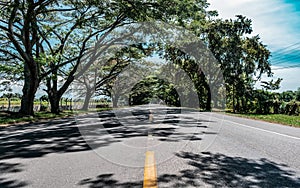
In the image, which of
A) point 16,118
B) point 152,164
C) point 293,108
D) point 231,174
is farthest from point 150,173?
point 293,108

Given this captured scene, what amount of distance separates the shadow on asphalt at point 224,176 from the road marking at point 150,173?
79 millimetres

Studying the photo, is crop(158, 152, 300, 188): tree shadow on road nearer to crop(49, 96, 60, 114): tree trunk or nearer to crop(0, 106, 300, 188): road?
crop(0, 106, 300, 188): road

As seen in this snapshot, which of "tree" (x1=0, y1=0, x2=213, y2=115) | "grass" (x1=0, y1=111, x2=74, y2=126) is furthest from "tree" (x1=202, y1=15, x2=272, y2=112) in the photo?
"grass" (x1=0, y1=111, x2=74, y2=126)

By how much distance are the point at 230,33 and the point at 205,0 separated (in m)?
16.2

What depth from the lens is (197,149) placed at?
568 cm

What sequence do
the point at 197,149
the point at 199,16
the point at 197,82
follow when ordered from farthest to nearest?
the point at 197,82 < the point at 199,16 < the point at 197,149

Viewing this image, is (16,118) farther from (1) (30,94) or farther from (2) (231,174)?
(2) (231,174)

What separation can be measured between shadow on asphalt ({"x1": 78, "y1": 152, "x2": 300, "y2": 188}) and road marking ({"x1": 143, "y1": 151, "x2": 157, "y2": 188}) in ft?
0.26

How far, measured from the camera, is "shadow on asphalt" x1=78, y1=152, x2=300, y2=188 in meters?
3.41

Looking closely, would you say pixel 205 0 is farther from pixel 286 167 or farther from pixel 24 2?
pixel 286 167

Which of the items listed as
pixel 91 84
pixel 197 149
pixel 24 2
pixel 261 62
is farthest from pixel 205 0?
pixel 91 84

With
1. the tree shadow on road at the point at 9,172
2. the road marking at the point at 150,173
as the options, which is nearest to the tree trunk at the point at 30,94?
the tree shadow on road at the point at 9,172

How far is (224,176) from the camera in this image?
3740 mm

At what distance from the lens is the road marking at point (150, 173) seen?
3340mm
